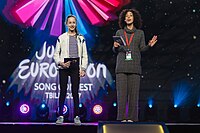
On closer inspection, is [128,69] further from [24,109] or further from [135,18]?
[24,109]

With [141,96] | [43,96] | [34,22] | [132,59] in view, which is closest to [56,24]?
[34,22]

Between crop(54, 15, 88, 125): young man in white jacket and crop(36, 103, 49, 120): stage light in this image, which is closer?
crop(54, 15, 88, 125): young man in white jacket

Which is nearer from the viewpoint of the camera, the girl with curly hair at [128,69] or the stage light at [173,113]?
the girl with curly hair at [128,69]

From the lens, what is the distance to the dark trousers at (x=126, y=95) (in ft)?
13.2

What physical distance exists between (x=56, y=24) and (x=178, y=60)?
2101mm

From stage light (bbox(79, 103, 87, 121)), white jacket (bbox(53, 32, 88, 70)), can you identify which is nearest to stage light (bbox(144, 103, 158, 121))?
stage light (bbox(79, 103, 87, 121))

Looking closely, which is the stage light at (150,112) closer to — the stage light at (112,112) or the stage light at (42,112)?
the stage light at (112,112)

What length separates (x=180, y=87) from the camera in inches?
235

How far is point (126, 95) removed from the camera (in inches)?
160

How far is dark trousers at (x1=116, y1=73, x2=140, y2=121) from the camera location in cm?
404

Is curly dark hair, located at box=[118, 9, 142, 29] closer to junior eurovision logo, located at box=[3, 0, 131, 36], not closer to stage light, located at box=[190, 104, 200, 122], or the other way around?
junior eurovision logo, located at box=[3, 0, 131, 36]

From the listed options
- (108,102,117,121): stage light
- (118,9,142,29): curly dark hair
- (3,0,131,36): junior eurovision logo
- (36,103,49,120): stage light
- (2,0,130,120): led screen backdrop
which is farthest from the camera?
(3,0,131,36): junior eurovision logo

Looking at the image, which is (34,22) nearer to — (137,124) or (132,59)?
(132,59)

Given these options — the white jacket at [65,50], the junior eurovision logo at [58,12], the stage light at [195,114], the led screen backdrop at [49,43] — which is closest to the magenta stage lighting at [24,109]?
the led screen backdrop at [49,43]
